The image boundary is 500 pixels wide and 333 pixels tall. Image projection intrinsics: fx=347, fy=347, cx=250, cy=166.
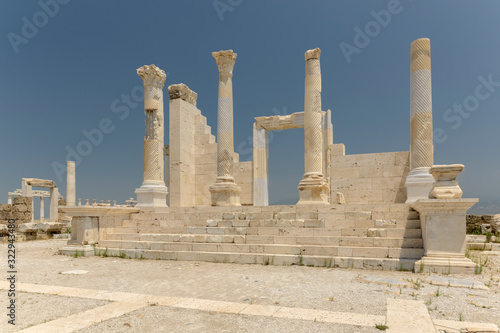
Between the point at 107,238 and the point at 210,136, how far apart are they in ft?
30.7

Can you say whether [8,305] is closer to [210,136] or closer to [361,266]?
[361,266]

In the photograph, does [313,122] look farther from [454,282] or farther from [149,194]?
[454,282]

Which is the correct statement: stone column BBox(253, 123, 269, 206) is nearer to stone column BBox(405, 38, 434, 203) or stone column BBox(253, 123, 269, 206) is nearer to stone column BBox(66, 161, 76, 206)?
stone column BBox(405, 38, 434, 203)

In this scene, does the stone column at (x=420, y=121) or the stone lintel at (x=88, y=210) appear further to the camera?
the stone column at (x=420, y=121)

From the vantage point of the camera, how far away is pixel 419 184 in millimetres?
11352

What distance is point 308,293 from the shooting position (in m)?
5.38

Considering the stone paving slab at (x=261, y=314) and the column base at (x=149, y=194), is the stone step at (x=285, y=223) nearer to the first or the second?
the column base at (x=149, y=194)

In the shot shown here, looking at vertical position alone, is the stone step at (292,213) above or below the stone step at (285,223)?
above

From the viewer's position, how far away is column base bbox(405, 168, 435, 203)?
11.3 m

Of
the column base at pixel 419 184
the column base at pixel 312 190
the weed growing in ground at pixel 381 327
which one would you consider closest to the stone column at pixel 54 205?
the column base at pixel 312 190

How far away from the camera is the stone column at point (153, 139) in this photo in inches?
559

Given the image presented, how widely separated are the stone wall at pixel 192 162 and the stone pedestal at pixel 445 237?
11.6 metres

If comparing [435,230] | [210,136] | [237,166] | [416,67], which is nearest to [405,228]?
[435,230]

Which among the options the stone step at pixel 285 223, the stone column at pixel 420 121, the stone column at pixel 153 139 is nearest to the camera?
the stone step at pixel 285 223
